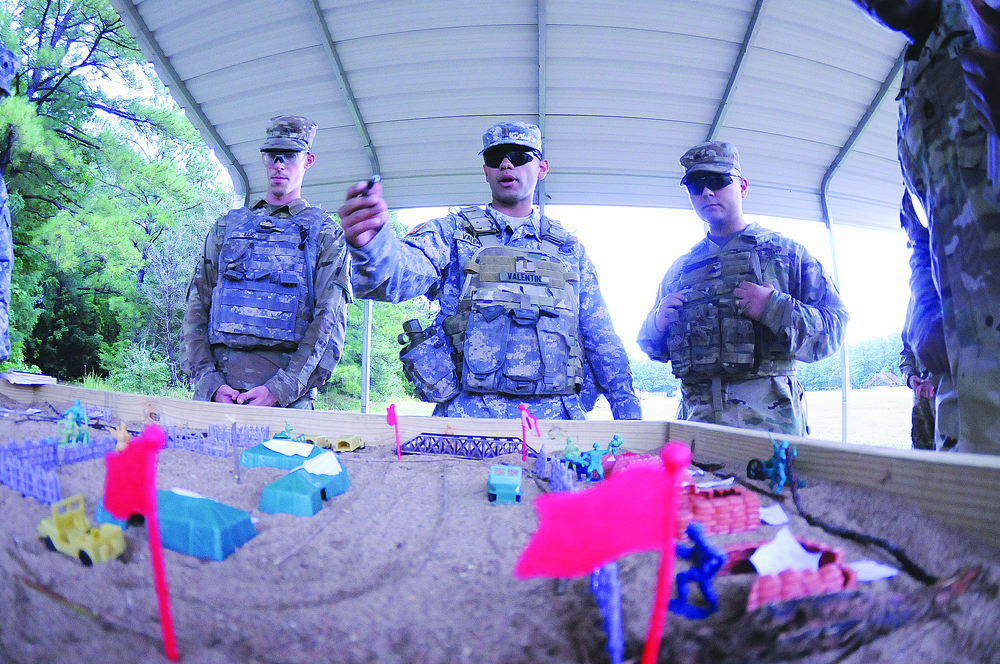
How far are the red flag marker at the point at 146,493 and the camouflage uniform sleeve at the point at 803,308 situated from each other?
2.25 meters

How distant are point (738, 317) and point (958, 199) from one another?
135 cm

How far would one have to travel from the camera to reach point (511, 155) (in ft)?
7.39

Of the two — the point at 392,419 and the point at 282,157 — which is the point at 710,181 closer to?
the point at 392,419

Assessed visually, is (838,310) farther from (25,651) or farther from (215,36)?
(215,36)

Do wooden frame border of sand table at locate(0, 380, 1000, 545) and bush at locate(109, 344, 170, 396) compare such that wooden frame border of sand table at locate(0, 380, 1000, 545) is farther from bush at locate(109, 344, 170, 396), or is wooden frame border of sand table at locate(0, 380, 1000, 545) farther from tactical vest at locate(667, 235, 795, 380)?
bush at locate(109, 344, 170, 396)

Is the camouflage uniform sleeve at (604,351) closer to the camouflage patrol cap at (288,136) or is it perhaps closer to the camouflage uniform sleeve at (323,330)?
the camouflage uniform sleeve at (323,330)

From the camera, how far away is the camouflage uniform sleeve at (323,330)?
7.70 ft

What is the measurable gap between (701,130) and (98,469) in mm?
4607

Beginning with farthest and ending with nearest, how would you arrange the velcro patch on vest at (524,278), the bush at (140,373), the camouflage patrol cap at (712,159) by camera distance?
the bush at (140,373), the camouflage patrol cap at (712,159), the velcro patch on vest at (524,278)

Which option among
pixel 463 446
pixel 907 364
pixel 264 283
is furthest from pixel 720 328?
pixel 264 283

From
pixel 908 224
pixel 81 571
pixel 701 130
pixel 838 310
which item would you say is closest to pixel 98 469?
pixel 81 571

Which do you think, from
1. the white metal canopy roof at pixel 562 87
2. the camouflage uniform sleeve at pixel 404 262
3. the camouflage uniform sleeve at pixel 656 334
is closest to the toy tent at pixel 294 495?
the camouflage uniform sleeve at pixel 404 262

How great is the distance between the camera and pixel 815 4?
3393mm

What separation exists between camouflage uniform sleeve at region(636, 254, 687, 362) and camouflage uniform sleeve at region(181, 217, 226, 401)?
2.04 meters
